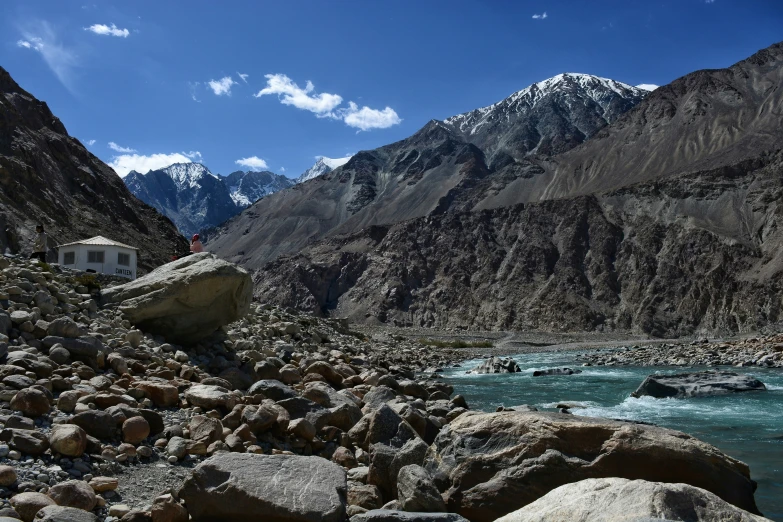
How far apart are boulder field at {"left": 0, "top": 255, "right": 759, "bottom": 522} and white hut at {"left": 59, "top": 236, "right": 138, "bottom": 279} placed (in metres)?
13.0

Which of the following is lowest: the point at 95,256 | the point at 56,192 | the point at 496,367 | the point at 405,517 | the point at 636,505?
the point at 496,367

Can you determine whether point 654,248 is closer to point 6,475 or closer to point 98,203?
point 98,203

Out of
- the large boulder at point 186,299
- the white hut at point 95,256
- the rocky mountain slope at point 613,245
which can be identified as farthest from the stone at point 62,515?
the rocky mountain slope at point 613,245

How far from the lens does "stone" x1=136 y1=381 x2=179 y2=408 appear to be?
9445 mm

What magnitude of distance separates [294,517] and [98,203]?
189 feet

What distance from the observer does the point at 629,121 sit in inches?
6570

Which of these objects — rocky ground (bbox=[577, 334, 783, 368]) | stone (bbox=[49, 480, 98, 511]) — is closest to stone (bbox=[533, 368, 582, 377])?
rocky ground (bbox=[577, 334, 783, 368])

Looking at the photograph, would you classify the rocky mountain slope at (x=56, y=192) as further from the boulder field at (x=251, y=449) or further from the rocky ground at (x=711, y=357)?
the rocky ground at (x=711, y=357)

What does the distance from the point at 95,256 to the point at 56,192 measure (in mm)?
32511

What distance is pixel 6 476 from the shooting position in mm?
5820

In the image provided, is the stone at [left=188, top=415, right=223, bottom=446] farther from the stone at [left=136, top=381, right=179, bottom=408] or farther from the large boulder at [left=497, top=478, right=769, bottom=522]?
the large boulder at [left=497, top=478, right=769, bottom=522]

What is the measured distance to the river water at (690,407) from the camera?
38.2ft

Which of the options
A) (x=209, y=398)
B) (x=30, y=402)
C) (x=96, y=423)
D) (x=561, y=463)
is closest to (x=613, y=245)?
(x=209, y=398)

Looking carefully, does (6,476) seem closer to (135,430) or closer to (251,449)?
(135,430)
